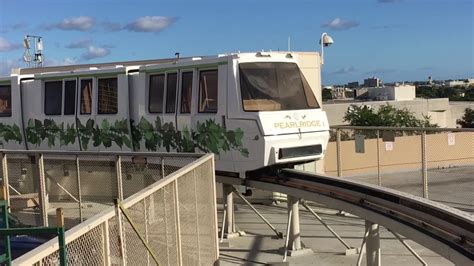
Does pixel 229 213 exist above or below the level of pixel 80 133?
below

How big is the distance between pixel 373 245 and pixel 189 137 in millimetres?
4136

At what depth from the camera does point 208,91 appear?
33.3 feet

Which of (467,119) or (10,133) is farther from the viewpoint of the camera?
(467,119)

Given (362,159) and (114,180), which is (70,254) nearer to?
(114,180)

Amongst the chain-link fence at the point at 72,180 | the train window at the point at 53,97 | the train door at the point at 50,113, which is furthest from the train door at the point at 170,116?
the train window at the point at 53,97

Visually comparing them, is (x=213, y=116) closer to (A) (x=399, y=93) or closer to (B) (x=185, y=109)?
(B) (x=185, y=109)

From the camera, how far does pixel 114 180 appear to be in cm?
1002

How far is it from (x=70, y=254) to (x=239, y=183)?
22.5ft

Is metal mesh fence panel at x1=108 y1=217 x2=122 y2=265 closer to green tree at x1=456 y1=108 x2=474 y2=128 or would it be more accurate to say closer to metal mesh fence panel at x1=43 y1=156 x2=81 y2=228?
metal mesh fence panel at x1=43 y1=156 x2=81 y2=228

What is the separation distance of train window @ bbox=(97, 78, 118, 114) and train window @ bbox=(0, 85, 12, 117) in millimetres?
3308

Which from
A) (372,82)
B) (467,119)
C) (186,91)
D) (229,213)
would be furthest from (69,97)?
(372,82)

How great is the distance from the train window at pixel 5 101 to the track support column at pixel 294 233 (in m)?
8.02

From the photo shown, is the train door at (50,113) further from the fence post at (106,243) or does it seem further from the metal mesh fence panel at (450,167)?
the fence post at (106,243)

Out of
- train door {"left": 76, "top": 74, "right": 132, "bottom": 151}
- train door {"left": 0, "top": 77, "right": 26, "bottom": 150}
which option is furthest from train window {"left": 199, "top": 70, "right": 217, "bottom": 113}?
train door {"left": 0, "top": 77, "right": 26, "bottom": 150}
